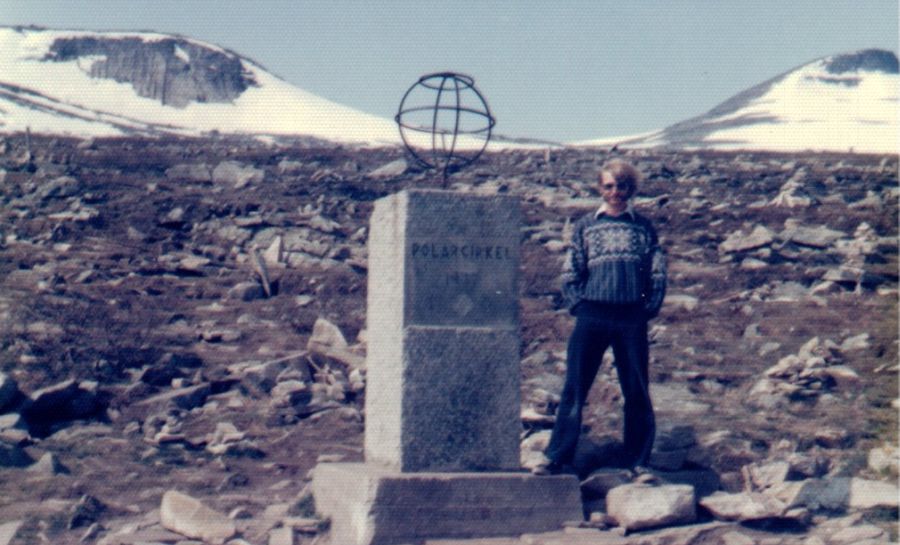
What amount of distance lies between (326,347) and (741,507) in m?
5.16

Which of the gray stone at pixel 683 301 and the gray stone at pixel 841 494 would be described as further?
the gray stone at pixel 683 301

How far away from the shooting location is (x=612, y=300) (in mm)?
6473

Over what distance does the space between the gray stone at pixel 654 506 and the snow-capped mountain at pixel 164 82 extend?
48834mm

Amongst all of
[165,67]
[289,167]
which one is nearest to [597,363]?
[289,167]

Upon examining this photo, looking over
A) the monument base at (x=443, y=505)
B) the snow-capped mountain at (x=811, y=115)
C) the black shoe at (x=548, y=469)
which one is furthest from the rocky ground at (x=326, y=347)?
the snow-capped mountain at (x=811, y=115)

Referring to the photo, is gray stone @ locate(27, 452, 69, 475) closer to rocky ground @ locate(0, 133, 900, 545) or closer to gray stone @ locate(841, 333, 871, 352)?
rocky ground @ locate(0, 133, 900, 545)

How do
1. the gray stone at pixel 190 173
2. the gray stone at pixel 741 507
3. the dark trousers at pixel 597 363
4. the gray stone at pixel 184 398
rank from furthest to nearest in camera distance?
the gray stone at pixel 190 173
the gray stone at pixel 184 398
the dark trousers at pixel 597 363
the gray stone at pixel 741 507

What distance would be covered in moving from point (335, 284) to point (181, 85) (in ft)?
204

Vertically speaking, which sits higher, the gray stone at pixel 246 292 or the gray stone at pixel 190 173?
the gray stone at pixel 190 173

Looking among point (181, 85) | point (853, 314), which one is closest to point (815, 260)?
point (853, 314)

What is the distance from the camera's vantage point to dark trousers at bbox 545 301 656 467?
658 cm

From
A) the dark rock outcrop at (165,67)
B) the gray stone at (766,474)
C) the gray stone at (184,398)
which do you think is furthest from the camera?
the dark rock outcrop at (165,67)

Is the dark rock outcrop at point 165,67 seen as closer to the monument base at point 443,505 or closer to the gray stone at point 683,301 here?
the gray stone at point 683,301

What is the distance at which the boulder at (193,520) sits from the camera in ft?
21.2
